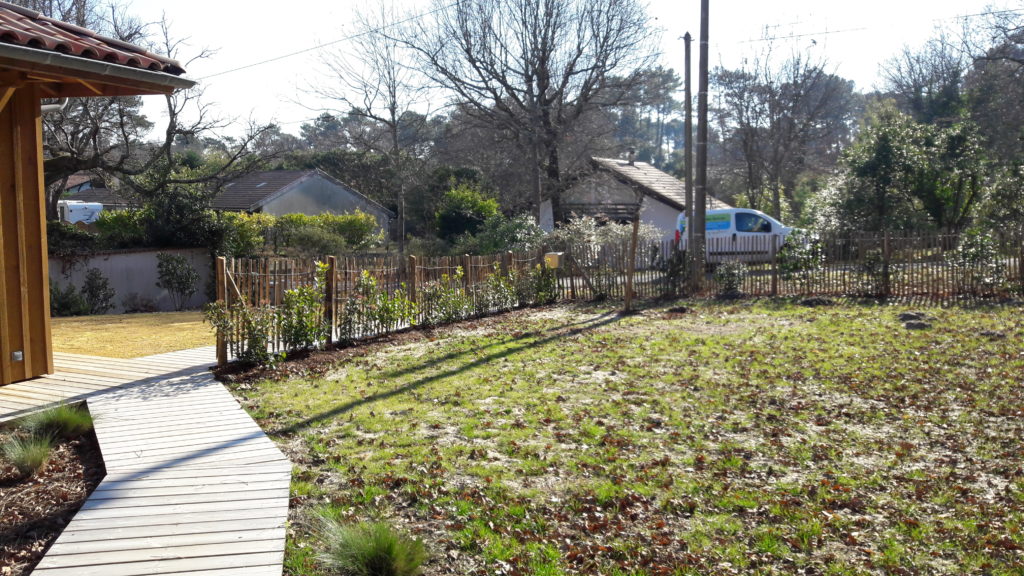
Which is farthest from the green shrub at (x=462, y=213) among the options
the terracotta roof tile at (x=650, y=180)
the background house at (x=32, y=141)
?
the background house at (x=32, y=141)

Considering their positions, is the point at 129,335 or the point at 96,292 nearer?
the point at 129,335

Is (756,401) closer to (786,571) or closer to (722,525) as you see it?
(722,525)

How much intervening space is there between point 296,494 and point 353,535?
3.91 feet

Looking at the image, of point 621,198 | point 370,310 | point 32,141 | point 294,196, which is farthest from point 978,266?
point 294,196

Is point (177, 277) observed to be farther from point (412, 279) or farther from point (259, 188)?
point (259, 188)

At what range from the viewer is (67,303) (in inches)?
691

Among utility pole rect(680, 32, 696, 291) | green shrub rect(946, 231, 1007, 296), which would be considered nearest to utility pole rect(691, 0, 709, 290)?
utility pole rect(680, 32, 696, 291)

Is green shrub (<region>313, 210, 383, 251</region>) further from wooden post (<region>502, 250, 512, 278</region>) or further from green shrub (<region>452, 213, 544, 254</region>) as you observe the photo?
wooden post (<region>502, 250, 512, 278</region>)

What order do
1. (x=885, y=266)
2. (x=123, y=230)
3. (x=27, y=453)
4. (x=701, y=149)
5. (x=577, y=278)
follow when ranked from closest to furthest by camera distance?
(x=27, y=453)
(x=885, y=266)
(x=701, y=149)
(x=577, y=278)
(x=123, y=230)

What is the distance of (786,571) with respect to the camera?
13.9ft

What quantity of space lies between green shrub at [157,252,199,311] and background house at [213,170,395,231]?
14.4 metres

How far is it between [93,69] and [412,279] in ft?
24.7

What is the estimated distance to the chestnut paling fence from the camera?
33.7 ft

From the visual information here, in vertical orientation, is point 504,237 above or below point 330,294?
above
